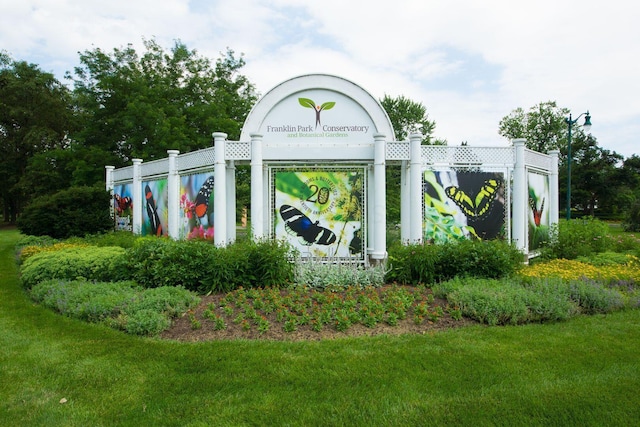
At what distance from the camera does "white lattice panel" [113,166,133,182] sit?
15.1m

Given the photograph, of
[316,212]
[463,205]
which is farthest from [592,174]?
[316,212]

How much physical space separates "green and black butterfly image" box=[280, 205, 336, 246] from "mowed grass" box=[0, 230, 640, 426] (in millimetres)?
4823

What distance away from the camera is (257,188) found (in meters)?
9.45

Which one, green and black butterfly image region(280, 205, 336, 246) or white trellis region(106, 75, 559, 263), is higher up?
white trellis region(106, 75, 559, 263)

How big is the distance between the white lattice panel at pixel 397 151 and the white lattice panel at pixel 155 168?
663 centimetres

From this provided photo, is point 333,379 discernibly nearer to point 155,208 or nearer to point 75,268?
point 75,268

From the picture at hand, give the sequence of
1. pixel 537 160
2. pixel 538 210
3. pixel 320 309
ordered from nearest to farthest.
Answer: pixel 320 309 < pixel 537 160 < pixel 538 210

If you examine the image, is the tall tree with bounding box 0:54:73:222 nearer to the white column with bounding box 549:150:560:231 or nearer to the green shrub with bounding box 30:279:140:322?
the green shrub with bounding box 30:279:140:322

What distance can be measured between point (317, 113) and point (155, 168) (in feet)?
19.8

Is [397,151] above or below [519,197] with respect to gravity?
above

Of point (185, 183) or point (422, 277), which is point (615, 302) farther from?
point (185, 183)

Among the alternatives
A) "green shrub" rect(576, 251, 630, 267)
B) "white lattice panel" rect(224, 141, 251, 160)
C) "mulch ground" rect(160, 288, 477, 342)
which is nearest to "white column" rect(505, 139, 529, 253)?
"green shrub" rect(576, 251, 630, 267)

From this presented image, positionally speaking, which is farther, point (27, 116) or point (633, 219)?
point (27, 116)

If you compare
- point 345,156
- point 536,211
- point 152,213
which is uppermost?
point 345,156
